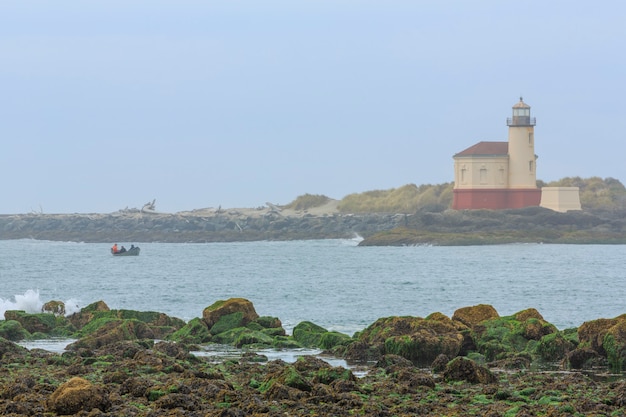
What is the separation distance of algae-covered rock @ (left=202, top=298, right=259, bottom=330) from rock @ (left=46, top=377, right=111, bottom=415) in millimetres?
10008

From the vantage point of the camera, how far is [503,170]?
78.4m

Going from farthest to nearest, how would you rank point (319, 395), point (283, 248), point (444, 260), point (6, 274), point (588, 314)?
1. point (283, 248)
2. point (444, 260)
3. point (6, 274)
4. point (588, 314)
5. point (319, 395)

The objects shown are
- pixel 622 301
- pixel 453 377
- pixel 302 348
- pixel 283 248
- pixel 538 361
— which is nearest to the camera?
pixel 453 377

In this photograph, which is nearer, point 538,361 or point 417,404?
point 417,404

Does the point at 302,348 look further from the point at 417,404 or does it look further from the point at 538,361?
the point at 417,404

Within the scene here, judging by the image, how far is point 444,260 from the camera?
63.5 m

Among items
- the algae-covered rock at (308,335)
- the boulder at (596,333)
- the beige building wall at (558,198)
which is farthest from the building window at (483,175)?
the boulder at (596,333)

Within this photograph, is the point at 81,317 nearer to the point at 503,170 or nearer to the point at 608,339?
the point at 608,339

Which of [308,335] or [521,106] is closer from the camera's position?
[308,335]

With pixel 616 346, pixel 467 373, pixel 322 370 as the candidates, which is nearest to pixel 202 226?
pixel 616 346

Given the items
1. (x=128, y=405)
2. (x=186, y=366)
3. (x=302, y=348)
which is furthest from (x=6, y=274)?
(x=128, y=405)

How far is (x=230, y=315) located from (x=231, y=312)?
95 mm

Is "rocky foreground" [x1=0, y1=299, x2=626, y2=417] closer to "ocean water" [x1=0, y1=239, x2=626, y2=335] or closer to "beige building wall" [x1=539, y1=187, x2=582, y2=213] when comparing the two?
"ocean water" [x1=0, y1=239, x2=626, y2=335]

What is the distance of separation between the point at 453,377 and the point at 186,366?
3580 mm
